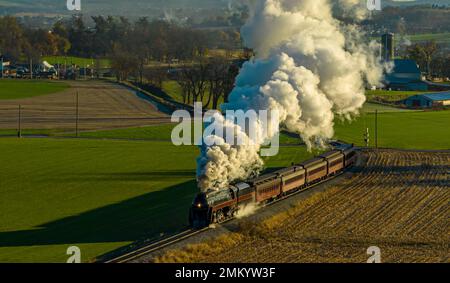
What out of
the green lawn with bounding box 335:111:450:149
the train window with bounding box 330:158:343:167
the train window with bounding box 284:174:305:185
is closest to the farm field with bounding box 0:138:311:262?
the train window with bounding box 330:158:343:167

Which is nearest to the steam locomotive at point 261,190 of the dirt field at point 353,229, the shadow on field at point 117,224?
the dirt field at point 353,229

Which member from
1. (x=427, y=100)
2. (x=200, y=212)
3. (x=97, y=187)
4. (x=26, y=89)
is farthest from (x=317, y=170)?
(x=26, y=89)

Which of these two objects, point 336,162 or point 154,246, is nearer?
point 154,246

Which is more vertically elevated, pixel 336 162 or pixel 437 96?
pixel 437 96

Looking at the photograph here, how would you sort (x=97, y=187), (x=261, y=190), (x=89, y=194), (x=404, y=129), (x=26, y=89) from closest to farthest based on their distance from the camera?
(x=261, y=190) < (x=89, y=194) < (x=97, y=187) < (x=404, y=129) < (x=26, y=89)

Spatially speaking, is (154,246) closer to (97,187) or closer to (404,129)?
(97,187)

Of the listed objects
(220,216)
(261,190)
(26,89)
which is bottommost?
(220,216)

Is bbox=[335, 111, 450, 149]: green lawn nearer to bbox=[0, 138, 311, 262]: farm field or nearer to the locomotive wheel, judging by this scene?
bbox=[0, 138, 311, 262]: farm field

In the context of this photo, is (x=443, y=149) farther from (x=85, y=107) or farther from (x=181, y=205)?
(x=85, y=107)
